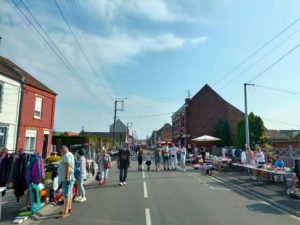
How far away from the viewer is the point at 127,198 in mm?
10141

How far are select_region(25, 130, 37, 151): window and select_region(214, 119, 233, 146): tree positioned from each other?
28.2 metres

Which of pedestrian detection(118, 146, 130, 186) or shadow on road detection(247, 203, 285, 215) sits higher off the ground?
pedestrian detection(118, 146, 130, 186)

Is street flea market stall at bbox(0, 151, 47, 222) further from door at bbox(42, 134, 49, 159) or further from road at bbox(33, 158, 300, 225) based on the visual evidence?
door at bbox(42, 134, 49, 159)

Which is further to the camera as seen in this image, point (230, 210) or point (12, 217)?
point (230, 210)

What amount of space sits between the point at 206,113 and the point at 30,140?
102 feet

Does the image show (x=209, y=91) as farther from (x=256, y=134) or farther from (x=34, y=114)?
(x=34, y=114)

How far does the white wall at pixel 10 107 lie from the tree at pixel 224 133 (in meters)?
30.4

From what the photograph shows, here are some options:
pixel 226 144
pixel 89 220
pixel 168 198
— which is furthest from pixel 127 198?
pixel 226 144

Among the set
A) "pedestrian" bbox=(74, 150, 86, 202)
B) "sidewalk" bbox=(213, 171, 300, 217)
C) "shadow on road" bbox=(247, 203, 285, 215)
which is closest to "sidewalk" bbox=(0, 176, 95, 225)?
"pedestrian" bbox=(74, 150, 86, 202)

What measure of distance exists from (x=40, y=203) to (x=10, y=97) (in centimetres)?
1566

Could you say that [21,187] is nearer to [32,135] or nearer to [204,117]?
[32,135]

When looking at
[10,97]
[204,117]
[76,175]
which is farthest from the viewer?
[204,117]

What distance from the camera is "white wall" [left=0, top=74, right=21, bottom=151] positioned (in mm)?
20938

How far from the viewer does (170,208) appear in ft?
28.2
